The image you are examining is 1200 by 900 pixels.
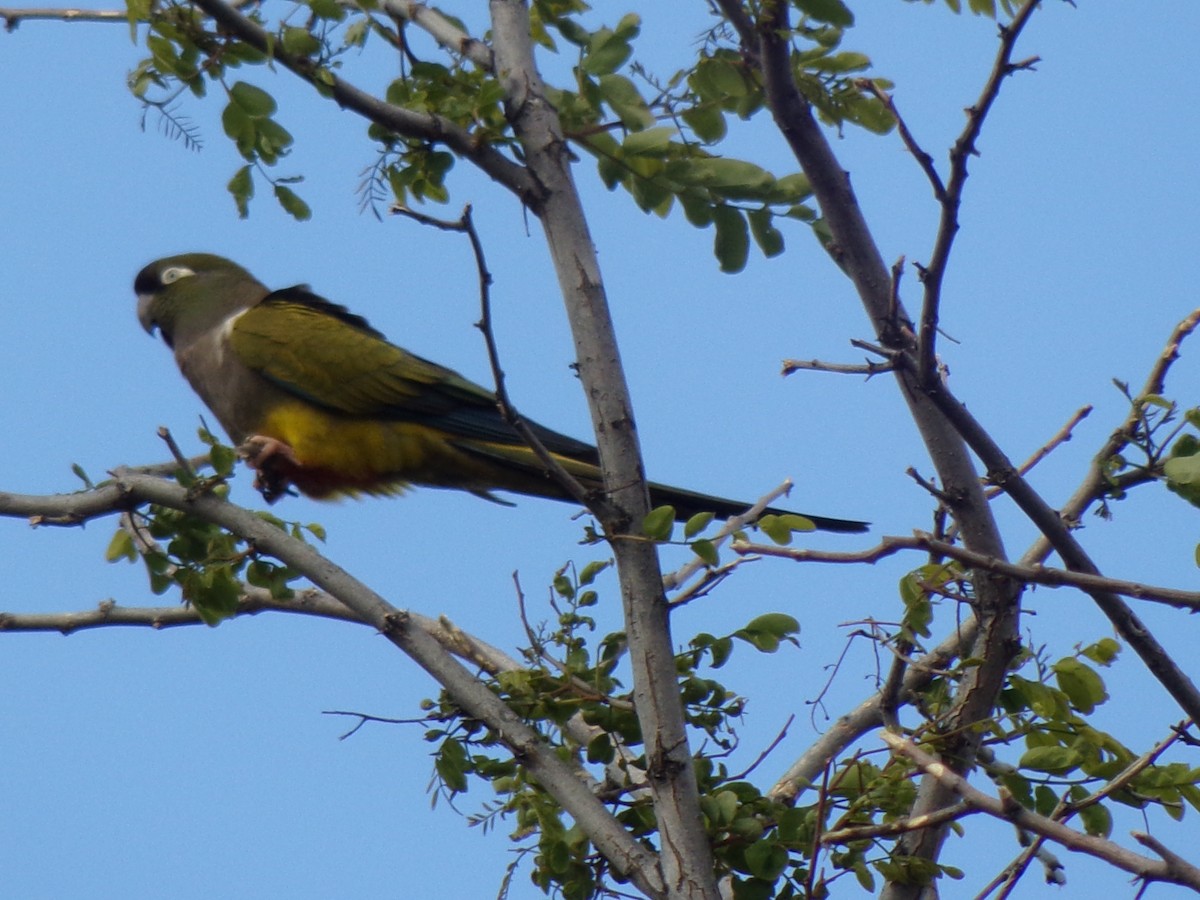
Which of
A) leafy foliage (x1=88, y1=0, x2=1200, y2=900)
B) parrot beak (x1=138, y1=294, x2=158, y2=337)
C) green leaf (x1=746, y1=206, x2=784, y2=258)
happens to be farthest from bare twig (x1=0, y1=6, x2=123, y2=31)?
parrot beak (x1=138, y1=294, x2=158, y2=337)

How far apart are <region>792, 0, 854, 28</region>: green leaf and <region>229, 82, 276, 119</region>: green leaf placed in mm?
1408

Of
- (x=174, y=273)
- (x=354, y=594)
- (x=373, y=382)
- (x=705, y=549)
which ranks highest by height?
(x=174, y=273)

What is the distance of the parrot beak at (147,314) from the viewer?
6277mm

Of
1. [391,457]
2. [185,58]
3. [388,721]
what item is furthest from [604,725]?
[391,457]

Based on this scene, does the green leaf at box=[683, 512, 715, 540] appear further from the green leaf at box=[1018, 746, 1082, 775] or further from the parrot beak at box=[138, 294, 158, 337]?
the parrot beak at box=[138, 294, 158, 337]

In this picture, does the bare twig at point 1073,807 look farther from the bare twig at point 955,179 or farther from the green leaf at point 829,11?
the green leaf at point 829,11

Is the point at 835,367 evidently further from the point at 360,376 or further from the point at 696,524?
the point at 360,376

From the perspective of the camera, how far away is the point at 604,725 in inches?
112

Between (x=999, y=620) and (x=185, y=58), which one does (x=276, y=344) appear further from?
(x=999, y=620)

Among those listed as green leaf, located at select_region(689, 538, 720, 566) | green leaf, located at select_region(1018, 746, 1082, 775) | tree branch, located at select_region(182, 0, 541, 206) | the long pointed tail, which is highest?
tree branch, located at select_region(182, 0, 541, 206)

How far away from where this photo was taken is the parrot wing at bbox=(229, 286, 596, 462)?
4957mm

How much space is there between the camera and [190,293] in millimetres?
6129

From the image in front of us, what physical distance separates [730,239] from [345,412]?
7.33 ft

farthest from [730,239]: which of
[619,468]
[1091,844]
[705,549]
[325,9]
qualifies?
[1091,844]
